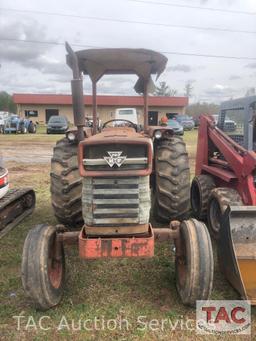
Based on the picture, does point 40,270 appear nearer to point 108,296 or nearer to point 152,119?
point 108,296

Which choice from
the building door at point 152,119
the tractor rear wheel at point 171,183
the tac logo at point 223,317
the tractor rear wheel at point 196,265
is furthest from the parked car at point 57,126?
the tac logo at point 223,317

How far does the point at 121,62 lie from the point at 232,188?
7.50 ft

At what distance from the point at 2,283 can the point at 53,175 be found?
4.62 feet

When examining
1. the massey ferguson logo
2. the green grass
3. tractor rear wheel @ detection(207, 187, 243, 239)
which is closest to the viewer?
the green grass

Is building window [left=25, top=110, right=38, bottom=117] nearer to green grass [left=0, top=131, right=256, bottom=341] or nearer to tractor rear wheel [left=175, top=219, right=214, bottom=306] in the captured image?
green grass [left=0, top=131, right=256, bottom=341]

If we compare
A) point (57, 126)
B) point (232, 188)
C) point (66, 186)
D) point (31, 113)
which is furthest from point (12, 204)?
point (31, 113)

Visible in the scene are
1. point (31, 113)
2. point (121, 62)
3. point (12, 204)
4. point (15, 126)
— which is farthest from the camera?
point (31, 113)

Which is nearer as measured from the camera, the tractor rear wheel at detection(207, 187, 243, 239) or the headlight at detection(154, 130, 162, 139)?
the tractor rear wheel at detection(207, 187, 243, 239)

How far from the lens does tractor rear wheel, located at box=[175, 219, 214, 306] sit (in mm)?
3467

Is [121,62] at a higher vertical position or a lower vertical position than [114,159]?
higher

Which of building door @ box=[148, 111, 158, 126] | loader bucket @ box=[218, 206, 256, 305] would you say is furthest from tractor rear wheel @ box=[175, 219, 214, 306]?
building door @ box=[148, 111, 158, 126]

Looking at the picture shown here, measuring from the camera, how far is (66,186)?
4.67 meters

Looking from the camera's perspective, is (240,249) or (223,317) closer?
(223,317)

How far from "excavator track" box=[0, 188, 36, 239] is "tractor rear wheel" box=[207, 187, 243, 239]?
9.76ft
